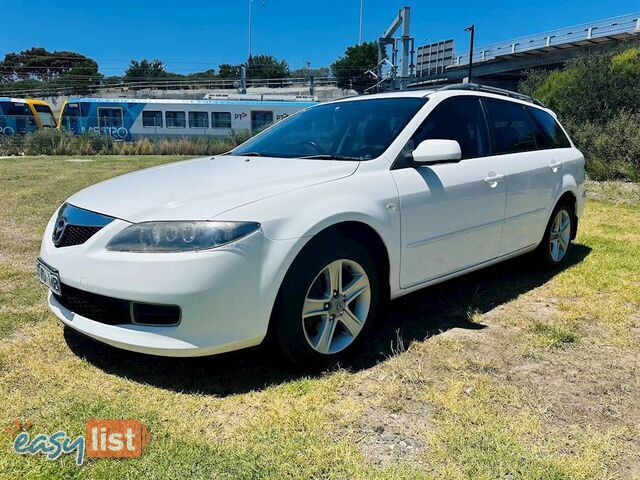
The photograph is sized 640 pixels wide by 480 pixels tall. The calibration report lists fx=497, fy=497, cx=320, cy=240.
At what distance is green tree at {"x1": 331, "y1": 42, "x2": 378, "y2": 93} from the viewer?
7170 centimetres

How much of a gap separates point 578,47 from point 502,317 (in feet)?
161

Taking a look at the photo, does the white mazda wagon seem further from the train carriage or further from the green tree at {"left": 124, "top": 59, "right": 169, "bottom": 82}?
the green tree at {"left": 124, "top": 59, "right": 169, "bottom": 82}

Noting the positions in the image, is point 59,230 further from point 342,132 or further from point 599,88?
point 599,88

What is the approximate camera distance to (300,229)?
8.38 ft

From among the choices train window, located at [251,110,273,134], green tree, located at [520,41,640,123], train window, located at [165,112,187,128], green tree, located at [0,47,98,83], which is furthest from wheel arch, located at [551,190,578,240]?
green tree, located at [0,47,98,83]

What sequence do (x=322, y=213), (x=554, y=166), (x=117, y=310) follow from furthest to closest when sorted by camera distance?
1. (x=554, y=166)
2. (x=322, y=213)
3. (x=117, y=310)

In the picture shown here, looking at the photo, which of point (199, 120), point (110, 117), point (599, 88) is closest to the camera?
point (599, 88)

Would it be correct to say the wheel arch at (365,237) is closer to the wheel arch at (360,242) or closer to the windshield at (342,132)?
the wheel arch at (360,242)

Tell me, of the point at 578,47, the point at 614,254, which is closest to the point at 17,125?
the point at 614,254

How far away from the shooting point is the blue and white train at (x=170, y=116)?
2652 centimetres

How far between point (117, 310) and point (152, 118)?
26.4 meters

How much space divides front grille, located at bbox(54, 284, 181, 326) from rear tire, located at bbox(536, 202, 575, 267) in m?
3.60

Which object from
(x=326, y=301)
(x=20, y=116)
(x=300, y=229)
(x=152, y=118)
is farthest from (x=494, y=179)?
(x=20, y=116)

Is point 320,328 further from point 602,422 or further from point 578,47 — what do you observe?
point 578,47
